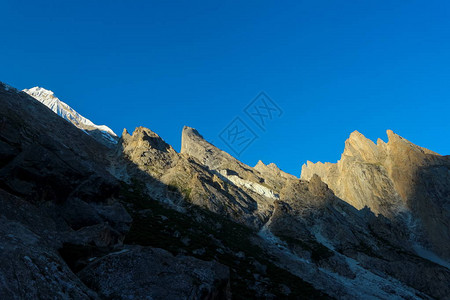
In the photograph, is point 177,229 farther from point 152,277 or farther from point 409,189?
point 409,189

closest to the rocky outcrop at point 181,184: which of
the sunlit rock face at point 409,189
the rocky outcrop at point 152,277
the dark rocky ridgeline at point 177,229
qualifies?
the dark rocky ridgeline at point 177,229

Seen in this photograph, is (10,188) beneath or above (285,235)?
beneath

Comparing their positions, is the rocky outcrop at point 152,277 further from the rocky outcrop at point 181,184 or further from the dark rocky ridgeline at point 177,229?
the rocky outcrop at point 181,184

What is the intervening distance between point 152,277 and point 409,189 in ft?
659

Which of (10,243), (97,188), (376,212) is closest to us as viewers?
(10,243)

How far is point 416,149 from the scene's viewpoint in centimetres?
19838

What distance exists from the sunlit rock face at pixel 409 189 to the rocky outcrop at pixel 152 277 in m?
176

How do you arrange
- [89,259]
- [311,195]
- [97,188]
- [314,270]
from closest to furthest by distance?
[89,259] < [97,188] < [314,270] < [311,195]

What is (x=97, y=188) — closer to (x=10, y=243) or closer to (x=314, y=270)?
(x=10, y=243)

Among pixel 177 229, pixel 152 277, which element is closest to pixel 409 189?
pixel 177 229

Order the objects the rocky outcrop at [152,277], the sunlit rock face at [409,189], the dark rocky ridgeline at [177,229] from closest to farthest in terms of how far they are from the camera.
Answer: the rocky outcrop at [152,277], the dark rocky ridgeline at [177,229], the sunlit rock face at [409,189]

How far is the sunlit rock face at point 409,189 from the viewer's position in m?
154

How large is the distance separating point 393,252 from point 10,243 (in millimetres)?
131571

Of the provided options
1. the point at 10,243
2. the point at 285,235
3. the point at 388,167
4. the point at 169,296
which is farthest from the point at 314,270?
the point at 388,167
